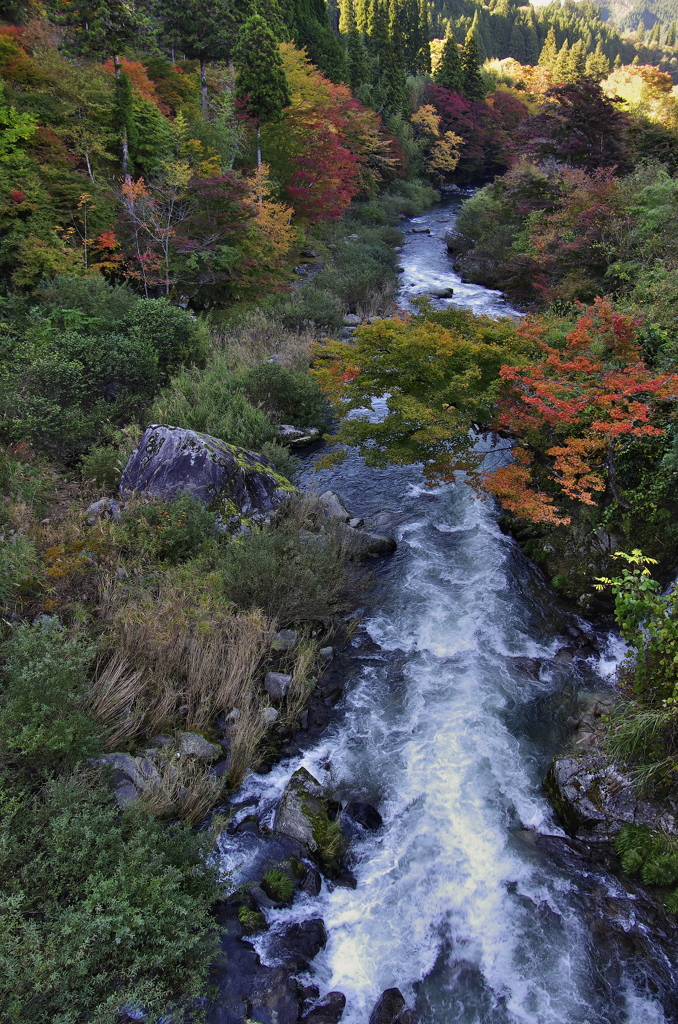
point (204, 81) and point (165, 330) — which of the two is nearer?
point (165, 330)

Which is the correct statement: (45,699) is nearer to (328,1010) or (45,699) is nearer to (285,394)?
(328,1010)

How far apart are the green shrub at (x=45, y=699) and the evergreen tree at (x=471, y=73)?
56.2m

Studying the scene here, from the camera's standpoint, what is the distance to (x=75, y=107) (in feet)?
46.3

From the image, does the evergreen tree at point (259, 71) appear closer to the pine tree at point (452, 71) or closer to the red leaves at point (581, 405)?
the red leaves at point (581, 405)

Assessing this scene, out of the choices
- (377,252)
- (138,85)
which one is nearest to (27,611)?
(138,85)

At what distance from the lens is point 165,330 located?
496 inches

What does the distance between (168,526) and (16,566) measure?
215 cm

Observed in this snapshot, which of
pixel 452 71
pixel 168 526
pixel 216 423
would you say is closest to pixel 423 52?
pixel 452 71

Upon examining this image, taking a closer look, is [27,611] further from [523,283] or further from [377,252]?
[377,252]

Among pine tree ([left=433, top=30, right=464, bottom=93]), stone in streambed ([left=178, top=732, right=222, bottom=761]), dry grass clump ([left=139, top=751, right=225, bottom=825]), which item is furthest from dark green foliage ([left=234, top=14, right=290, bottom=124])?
pine tree ([left=433, top=30, right=464, bottom=93])

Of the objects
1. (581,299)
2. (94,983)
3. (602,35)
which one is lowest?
(94,983)

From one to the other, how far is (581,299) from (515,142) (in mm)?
12057

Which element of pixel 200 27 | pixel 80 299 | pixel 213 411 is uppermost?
pixel 200 27

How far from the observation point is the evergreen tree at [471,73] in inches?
1778
